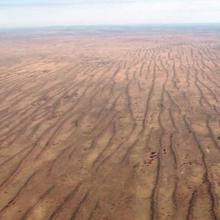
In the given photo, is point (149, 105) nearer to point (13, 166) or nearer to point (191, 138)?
point (191, 138)

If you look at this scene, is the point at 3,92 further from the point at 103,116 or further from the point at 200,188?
the point at 200,188

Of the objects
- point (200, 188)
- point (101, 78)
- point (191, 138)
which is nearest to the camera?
point (200, 188)

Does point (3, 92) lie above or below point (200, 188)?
below

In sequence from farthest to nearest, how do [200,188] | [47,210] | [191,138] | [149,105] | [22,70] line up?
1. [22,70]
2. [149,105]
3. [191,138]
4. [200,188]
5. [47,210]

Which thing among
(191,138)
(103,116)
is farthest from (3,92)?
(191,138)

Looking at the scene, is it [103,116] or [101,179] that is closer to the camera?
[101,179]

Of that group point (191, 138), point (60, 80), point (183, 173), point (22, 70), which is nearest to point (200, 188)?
point (183, 173)
